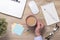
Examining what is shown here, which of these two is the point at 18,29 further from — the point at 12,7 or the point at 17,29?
the point at 12,7

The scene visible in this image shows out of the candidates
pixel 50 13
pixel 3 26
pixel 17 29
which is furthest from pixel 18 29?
pixel 50 13

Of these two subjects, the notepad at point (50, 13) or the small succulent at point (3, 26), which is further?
the notepad at point (50, 13)

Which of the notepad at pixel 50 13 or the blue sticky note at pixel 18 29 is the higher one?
the notepad at pixel 50 13

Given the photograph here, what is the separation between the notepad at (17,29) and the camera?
148cm

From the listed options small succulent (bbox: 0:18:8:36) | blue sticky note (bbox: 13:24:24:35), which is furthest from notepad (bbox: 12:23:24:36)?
small succulent (bbox: 0:18:8:36)

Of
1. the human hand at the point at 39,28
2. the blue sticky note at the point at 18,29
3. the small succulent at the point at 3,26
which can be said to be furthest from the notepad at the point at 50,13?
the small succulent at the point at 3,26

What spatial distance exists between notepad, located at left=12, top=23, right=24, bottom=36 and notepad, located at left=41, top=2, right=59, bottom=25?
198 mm

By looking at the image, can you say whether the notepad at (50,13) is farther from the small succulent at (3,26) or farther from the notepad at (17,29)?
the small succulent at (3,26)

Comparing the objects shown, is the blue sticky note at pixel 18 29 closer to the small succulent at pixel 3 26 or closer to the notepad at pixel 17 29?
the notepad at pixel 17 29

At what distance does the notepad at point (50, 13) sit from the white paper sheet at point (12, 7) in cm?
16

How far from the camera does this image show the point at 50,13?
4.95ft

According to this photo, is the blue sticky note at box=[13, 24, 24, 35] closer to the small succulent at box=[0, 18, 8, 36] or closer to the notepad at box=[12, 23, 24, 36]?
the notepad at box=[12, 23, 24, 36]

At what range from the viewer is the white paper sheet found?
151 centimetres

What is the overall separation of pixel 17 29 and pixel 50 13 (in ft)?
0.89
